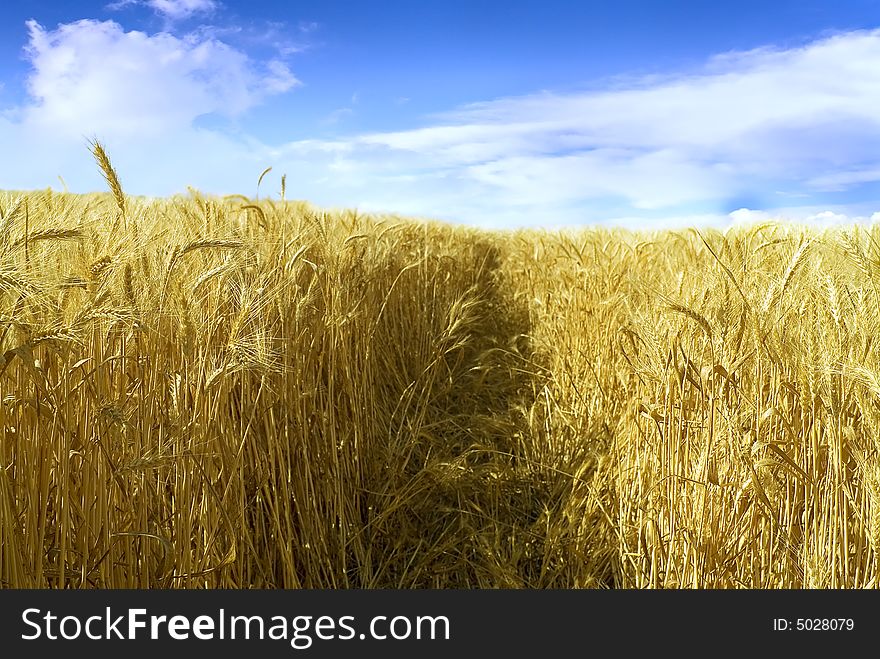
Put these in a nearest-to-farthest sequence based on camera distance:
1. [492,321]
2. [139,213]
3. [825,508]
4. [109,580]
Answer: [109,580] < [825,508] < [139,213] < [492,321]

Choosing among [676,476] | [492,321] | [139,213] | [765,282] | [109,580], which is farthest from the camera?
[492,321]

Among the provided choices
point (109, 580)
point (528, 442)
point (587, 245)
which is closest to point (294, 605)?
point (109, 580)

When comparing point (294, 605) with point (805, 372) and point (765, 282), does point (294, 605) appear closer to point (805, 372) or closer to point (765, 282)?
point (805, 372)

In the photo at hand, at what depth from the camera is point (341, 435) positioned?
2.31 meters

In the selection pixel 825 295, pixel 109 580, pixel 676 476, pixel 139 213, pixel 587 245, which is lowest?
pixel 109 580

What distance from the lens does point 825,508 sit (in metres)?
1.56

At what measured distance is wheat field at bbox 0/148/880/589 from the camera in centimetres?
137

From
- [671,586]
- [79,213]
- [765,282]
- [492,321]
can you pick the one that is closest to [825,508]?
[671,586]

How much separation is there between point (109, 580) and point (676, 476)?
1.35 metres

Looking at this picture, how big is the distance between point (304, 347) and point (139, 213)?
1.98 ft

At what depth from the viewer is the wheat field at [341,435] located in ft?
4.49

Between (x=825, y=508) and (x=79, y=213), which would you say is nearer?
(x=825, y=508)

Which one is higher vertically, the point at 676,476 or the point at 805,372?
the point at 805,372

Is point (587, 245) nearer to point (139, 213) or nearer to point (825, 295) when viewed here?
point (825, 295)
